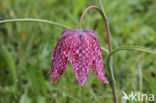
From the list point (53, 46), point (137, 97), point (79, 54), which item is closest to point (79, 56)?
point (79, 54)

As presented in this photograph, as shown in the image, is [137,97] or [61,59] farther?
[137,97]

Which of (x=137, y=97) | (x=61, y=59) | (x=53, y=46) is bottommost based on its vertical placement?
(x=137, y=97)

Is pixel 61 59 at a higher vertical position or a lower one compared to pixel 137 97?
higher

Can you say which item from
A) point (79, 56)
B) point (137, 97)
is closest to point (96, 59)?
point (79, 56)

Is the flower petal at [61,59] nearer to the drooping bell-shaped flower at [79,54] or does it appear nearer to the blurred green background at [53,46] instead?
the drooping bell-shaped flower at [79,54]

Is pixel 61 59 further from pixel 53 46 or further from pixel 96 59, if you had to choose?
pixel 53 46

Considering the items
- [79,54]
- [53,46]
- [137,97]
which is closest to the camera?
[79,54]

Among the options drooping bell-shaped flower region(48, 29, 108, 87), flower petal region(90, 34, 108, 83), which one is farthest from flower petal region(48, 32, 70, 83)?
flower petal region(90, 34, 108, 83)

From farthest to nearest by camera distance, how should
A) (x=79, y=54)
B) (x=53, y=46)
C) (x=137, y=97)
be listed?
(x=53, y=46), (x=137, y=97), (x=79, y=54)
